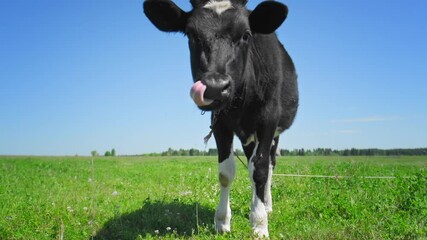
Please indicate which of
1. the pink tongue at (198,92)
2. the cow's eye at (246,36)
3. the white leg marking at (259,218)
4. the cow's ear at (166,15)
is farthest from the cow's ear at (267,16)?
the white leg marking at (259,218)

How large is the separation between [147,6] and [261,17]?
64.3 inches

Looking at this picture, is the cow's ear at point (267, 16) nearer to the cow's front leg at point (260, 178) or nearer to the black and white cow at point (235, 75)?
the black and white cow at point (235, 75)

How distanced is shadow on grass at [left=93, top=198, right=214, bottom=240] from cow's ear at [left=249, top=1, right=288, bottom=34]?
8.84 feet

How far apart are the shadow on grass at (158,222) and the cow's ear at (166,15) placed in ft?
8.68

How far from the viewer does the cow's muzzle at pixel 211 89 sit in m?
4.36

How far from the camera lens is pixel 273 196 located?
8.89m

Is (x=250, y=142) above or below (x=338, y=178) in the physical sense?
above

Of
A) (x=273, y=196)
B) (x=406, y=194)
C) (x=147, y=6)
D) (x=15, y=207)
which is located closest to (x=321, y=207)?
(x=406, y=194)

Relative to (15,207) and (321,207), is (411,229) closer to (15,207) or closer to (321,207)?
(321,207)

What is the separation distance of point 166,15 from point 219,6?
3.33 ft

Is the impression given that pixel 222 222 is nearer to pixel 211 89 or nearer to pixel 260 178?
pixel 260 178

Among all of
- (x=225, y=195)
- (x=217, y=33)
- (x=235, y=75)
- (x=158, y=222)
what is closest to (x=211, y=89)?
(x=235, y=75)

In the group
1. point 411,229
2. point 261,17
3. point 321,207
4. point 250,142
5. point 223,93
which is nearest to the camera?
point 223,93

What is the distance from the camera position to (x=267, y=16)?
5.83m
